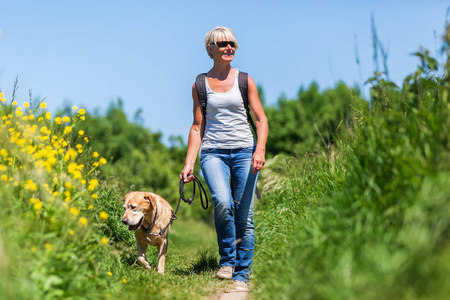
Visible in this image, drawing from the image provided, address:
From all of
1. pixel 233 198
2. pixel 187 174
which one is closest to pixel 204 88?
pixel 187 174

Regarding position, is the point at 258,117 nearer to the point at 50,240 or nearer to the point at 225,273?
the point at 225,273

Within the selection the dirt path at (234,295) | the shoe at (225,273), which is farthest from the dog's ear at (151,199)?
the dirt path at (234,295)

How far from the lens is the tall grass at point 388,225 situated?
2.30 m

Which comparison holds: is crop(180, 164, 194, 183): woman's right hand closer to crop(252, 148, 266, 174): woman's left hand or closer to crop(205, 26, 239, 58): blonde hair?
crop(252, 148, 266, 174): woman's left hand

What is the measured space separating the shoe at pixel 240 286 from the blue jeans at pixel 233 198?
5.1 inches

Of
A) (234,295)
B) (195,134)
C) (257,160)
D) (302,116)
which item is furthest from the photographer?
(302,116)

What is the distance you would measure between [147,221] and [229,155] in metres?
1.38

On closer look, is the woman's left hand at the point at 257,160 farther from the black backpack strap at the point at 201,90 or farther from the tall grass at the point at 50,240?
the tall grass at the point at 50,240

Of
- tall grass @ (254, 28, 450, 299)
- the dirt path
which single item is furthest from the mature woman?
tall grass @ (254, 28, 450, 299)

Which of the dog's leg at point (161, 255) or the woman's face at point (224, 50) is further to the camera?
the dog's leg at point (161, 255)

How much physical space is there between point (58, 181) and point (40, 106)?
1.28 metres

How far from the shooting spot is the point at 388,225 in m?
2.70

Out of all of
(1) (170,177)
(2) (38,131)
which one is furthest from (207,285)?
(1) (170,177)

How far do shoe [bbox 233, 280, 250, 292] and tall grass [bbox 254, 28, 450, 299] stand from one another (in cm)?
65
